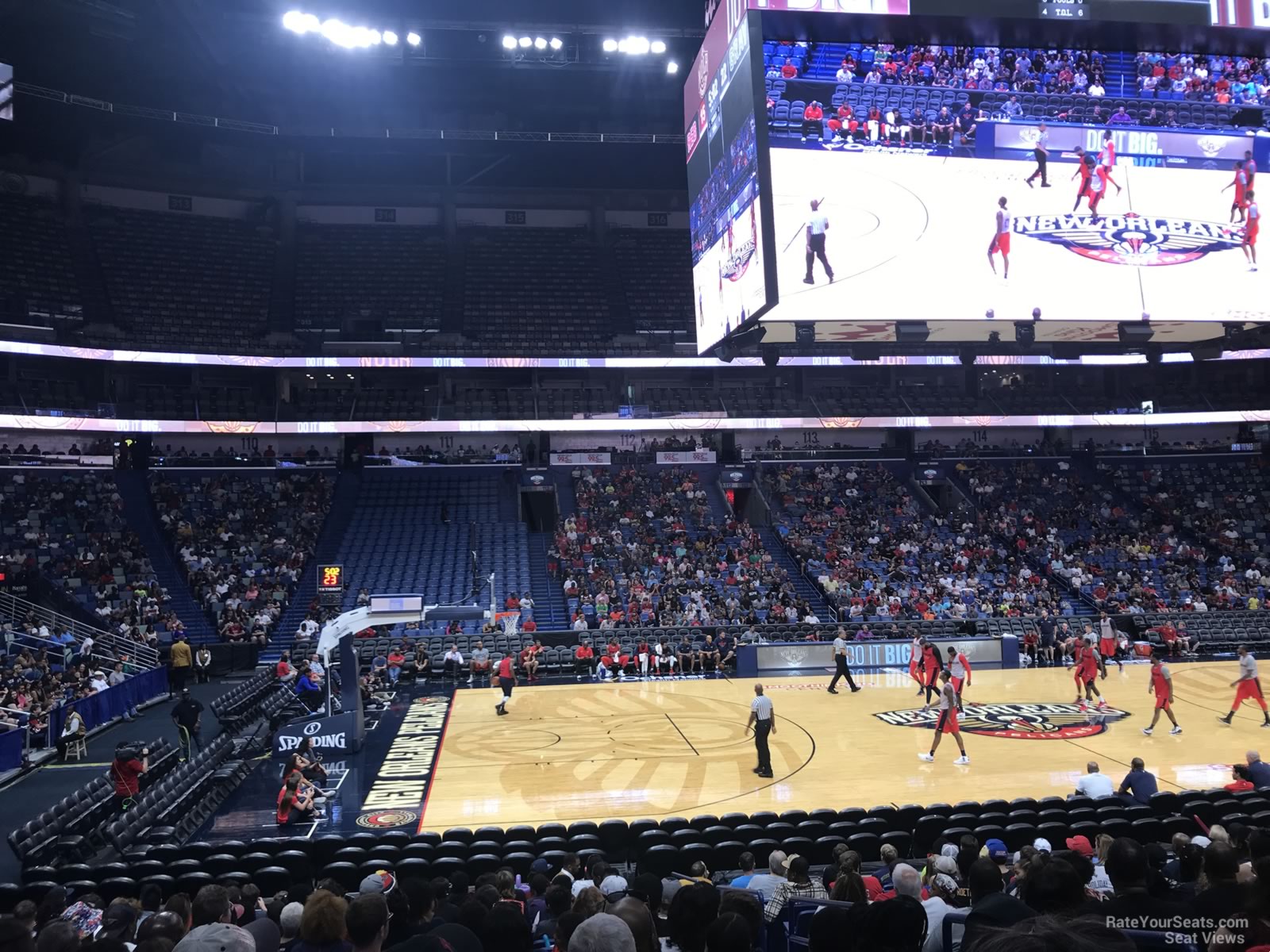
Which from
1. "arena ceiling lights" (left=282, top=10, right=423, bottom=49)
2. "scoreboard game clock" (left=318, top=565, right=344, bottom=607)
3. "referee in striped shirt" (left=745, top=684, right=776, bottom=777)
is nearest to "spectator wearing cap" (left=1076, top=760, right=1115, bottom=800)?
"referee in striped shirt" (left=745, top=684, right=776, bottom=777)

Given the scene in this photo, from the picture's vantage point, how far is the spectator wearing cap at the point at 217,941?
12.3ft

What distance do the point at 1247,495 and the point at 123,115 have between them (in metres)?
51.8

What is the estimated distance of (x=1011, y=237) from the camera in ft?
48.8

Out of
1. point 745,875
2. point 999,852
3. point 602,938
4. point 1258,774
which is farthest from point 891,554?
point 602,938

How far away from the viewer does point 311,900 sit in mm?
4324

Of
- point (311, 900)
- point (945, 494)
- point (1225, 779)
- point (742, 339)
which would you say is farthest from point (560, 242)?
point (311, 900)

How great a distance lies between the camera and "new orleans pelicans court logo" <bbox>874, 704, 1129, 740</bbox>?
18.5 metres

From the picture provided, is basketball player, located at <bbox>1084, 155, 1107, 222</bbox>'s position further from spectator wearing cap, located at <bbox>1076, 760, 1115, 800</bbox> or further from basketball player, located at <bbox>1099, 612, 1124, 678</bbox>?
basketball player, located at <bbox>1099, 612, 1124, 678</bbox>

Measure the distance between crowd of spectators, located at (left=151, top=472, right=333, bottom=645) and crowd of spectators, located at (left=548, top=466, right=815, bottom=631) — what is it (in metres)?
9.94

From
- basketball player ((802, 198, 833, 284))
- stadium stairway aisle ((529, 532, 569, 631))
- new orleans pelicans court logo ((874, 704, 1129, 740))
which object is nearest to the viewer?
basketball player ((802, 198, 833, 284))

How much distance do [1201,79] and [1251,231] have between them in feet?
9.00

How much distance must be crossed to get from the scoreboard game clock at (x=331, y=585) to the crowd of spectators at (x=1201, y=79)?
23300 mm

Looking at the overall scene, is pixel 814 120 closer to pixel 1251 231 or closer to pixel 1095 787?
pixel 1251 231

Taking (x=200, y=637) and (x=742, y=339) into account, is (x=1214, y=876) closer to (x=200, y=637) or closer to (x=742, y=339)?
(x=742, y=339)
